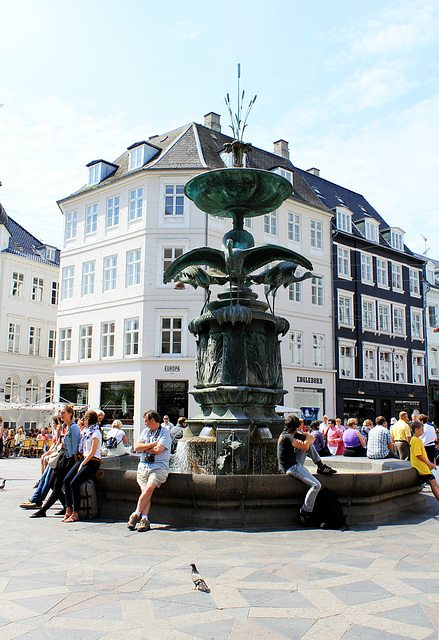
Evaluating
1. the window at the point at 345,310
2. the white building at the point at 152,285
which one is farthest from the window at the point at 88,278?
the window at the point at 345,310

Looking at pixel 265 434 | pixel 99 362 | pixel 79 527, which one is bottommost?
pixel 79 527

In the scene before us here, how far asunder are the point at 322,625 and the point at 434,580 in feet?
4.76

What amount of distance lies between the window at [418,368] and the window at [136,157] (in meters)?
23.1

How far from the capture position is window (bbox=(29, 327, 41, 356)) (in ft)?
138

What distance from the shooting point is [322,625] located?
3855 millimetres

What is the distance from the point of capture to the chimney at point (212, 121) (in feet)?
121

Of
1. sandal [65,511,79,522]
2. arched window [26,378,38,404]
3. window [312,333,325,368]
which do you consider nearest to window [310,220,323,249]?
window [312,333,325,368]

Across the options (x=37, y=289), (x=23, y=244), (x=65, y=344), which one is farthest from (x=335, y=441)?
(x=23, y=244)

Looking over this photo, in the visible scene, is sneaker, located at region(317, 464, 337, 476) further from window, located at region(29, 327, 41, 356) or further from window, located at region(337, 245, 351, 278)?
window, located at region(29, 327, 41, 356)

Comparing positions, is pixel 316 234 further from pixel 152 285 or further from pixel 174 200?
pixel 152 285

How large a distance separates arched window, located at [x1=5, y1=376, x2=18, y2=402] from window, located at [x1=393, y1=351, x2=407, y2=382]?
2524 cm

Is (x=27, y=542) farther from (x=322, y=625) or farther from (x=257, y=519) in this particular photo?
(x=322, y=625)

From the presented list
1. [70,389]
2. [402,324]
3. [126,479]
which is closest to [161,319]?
[70,389]

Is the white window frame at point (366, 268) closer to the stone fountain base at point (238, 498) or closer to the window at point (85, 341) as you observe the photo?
the window at point (85, 341)
